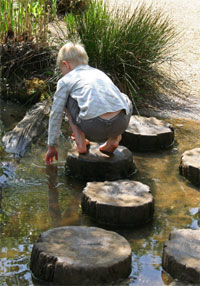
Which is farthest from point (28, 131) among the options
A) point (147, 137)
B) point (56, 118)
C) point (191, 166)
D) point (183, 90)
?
point (183, 90)

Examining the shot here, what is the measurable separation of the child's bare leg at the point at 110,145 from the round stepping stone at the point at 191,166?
22.7 inches

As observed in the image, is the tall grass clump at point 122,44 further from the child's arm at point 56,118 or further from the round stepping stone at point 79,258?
the round stepping stone at point 79,258

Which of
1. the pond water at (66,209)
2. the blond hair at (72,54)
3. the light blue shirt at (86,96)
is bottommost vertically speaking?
the pond water at (66,209)

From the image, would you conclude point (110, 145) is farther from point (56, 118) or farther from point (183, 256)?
point (183, 256)

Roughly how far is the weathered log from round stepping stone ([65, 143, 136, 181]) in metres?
0.61

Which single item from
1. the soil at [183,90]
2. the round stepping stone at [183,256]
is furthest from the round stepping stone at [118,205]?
the soil at [183,90]

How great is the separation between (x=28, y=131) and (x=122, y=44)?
1.54 meters

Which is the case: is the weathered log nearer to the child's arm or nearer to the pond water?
the pond water

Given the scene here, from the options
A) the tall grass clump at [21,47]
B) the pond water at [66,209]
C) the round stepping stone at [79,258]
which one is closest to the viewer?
the round stepping stone at [79,258]

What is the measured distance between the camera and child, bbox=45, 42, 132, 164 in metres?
4.35

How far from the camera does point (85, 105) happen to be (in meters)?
4.36

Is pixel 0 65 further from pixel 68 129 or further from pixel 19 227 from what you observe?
pixel 19 227

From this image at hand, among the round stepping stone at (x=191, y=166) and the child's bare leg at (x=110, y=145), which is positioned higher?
the child's bare leg at (x=110, y=145)

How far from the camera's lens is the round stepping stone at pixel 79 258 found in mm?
2924
